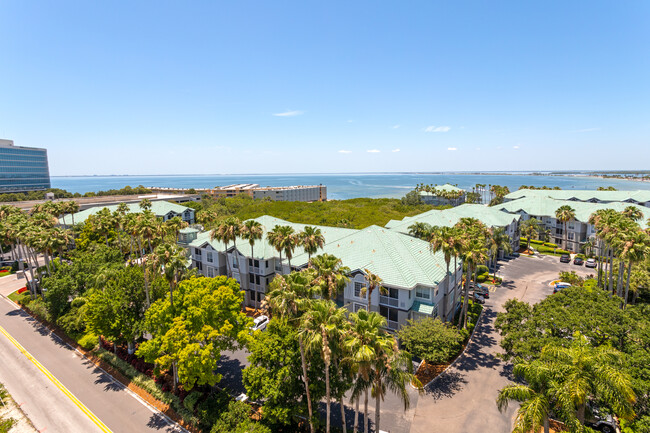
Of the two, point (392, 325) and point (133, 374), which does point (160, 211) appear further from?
point (392, 325)

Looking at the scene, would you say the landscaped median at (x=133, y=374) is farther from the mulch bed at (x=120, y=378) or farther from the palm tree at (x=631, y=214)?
the palm tree at (x=631, y=214)

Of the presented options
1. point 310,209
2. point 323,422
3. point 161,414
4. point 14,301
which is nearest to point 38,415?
point 161,414

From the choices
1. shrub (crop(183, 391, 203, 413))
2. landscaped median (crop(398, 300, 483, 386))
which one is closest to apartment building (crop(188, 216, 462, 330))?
landscaped median (crop(398, 300, 483, 386))

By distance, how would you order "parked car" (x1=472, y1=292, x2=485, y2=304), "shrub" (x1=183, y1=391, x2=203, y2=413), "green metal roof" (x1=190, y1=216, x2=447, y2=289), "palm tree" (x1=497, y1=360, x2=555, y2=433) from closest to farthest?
"palm tree" (x1=497, y1=360, x2=555, y2=433) → "shrub" (x1=183, y1=391, x2=203, y2=413) → "green metal roof" (x1=190, y1=216, x2=447, y2=289) → "parked car" (x1=472, y1=292, x2=485, y2=304)

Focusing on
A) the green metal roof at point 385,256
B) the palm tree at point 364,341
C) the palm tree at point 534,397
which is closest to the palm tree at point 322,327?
the palm tree at point 364,341

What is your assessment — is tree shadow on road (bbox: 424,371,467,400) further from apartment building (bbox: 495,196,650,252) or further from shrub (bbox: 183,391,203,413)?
apartment building (bbox: 495,196,650,252)

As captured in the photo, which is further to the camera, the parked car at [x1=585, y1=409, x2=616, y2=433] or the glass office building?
the glass office building

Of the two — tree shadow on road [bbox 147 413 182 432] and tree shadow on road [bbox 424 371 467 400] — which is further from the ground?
tree shadow on road [bbox 424 371 467 400]

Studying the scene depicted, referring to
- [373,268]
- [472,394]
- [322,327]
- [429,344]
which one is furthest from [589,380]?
[373,268]
